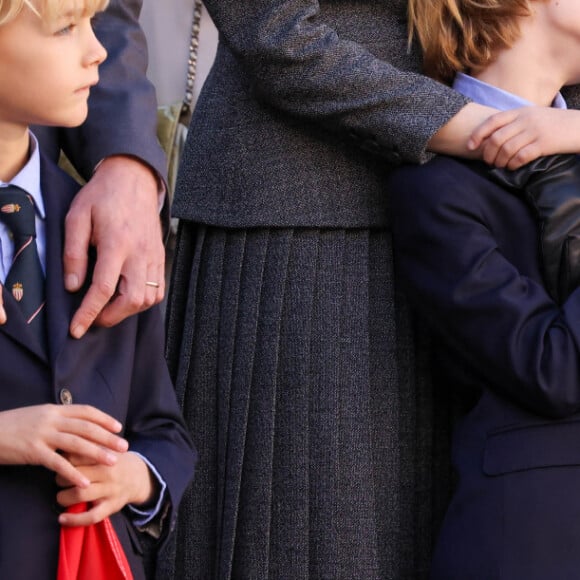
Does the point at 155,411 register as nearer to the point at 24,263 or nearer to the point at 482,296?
the point at 24,263

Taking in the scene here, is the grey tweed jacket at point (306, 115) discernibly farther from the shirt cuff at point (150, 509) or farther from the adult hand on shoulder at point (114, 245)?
the shirt cuff at point (150, 509)

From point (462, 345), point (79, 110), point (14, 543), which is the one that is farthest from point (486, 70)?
point (14, 543)

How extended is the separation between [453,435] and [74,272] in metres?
0.78

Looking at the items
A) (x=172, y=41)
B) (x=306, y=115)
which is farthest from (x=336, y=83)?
(x=172, y=41)

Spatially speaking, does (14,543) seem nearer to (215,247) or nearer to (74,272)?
(74,272)

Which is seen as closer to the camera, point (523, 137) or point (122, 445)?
point (122, 445)

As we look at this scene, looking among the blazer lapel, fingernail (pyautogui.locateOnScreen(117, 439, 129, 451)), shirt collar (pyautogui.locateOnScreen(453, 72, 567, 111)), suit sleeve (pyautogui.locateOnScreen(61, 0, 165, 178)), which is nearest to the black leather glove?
shirt collar (pyautogui.locateOnScreen(453, 72, 567, 111))

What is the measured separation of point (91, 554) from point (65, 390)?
0.72ft

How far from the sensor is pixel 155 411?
6.30 feet

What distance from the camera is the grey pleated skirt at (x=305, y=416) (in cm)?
221

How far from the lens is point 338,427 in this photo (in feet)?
7.32

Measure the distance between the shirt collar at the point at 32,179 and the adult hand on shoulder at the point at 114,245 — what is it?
0.05 metres

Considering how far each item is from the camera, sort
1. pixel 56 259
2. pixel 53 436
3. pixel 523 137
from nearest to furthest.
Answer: pixel 53 436 < pixel 56 259 < pixel 523 137

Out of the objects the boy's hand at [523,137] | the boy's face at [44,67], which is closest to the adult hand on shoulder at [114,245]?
the boy's face at [44,67]
